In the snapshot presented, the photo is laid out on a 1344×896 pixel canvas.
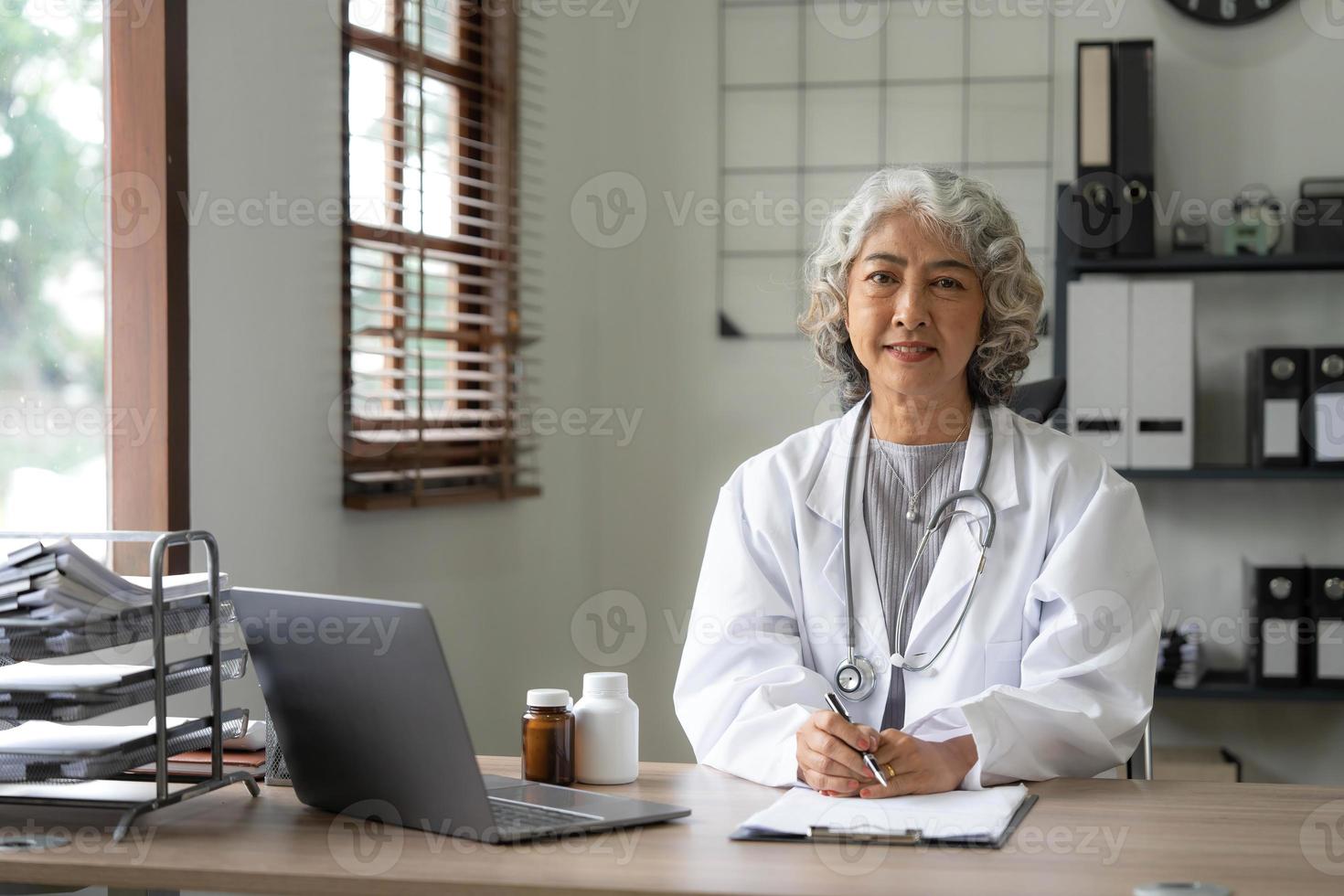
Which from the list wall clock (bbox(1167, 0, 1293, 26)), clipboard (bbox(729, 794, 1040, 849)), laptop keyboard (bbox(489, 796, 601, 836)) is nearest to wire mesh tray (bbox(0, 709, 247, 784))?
laptop keyboard (bbox(489, 796, 601, 836))

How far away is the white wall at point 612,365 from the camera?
2420mm

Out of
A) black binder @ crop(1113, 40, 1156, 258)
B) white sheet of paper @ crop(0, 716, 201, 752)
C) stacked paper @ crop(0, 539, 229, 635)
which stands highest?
black binder @ crop(1113, 40, 1156, 258)

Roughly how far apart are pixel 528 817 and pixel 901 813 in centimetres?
35

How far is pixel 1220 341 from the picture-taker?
3.43 meters

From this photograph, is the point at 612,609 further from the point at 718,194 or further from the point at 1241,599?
the point at 1241,599

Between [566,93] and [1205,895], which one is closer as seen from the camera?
[1205,895]

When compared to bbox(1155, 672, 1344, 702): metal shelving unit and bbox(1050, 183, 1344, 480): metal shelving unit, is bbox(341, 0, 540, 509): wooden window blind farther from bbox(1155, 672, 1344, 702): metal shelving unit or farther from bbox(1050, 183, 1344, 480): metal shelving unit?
bbox(1155, 672, 1344, 702): metal shelving unit

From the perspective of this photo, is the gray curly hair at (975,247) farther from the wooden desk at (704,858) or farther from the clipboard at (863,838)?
the clipboard at (863,838)

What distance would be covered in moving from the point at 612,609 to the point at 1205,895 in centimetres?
Answer: 280

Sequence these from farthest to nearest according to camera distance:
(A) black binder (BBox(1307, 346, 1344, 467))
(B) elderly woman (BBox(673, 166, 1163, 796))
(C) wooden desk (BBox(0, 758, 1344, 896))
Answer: (A) black binder (BBox(1307, 346, 1344, 467))
(B) elderly woman (BBox(673, 166, 1163, 796))
(C) wooden desk (BBox(0, 758, 1344, 896))

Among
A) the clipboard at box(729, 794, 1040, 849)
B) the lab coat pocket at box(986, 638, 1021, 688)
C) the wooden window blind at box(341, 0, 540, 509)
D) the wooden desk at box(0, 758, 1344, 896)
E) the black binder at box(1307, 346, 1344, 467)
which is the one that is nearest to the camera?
the wooden desk at box(0, 758, 1344, 896)

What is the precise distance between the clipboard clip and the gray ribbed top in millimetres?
517

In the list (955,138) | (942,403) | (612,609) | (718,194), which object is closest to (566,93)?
(718,194)

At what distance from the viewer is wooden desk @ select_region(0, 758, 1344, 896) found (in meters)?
1.09
